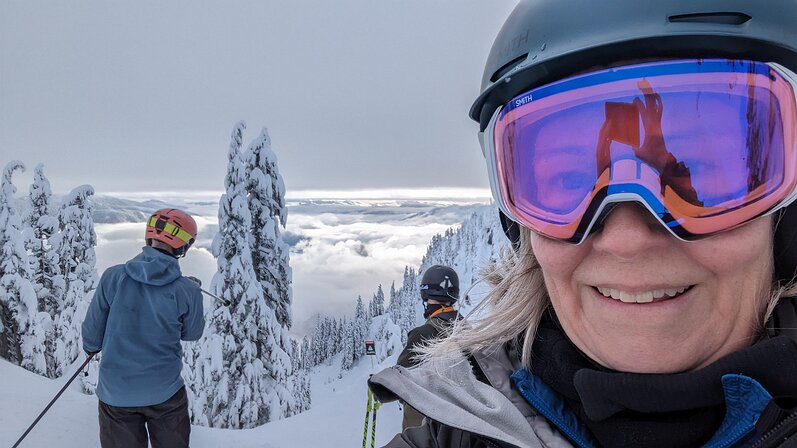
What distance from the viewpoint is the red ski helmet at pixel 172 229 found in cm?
495

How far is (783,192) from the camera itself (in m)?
1.28

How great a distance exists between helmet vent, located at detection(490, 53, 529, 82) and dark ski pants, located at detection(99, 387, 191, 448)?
4.83 meters

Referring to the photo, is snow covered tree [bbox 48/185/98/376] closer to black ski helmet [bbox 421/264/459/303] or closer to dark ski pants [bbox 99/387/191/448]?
dark ski pants [bbox 99/387/191/448]

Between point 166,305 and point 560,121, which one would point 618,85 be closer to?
point 560,121

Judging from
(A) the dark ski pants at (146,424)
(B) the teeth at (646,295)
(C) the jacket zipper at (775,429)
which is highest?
(B) the teeth at (646,295)

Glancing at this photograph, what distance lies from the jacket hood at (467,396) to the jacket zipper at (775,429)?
0.53m

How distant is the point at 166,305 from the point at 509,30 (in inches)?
172

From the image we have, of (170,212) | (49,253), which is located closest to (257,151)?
(170,212)

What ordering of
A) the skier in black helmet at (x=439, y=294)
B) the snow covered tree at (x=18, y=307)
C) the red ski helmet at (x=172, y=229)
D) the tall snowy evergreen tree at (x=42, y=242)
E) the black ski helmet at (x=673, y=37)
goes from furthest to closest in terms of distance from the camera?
the tall snowy evergreen tree at (x=42, y=242)
the snow covered tree at (x=18, y=307)
the skier in black helmet at (x=439, y=294)
the red ski helmet at (x=172, y=229)
the black ski helmet at (x=673, y=37)

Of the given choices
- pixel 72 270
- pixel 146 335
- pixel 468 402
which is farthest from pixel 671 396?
pixel 72 270

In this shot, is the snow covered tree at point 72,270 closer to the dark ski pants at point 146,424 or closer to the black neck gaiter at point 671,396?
the dark ski pants at point 146,424

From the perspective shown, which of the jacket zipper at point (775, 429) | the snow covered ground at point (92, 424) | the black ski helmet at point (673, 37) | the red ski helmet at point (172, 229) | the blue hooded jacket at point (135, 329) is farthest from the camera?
the snow covered ground at point (92, 424)

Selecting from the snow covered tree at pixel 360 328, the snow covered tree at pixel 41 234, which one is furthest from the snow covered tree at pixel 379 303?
the snow covered tree at pixel 41 234

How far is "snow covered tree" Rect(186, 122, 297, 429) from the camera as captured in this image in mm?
14180
